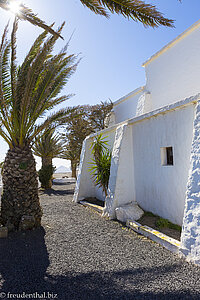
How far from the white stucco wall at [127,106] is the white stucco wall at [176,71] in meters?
1.08

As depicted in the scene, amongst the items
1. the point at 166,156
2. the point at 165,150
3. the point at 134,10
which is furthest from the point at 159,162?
the point at 134,10

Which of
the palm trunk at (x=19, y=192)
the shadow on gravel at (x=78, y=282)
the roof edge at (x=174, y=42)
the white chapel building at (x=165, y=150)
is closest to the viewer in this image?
the shadow on gravel at (x=78, y=282)

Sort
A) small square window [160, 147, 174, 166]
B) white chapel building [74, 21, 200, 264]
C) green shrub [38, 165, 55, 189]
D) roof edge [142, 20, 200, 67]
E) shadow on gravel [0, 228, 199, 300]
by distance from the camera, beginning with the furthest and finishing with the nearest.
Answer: green shrub [38, 165, 55, 189] → roof edge [142, 20, 200, 67] → small square window [160, 147, 174, 166] → white chapel building [74, 21, 200, 264] → shadow on gravel [0, 228, 199, 300]

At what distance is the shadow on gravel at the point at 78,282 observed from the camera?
9.43 ft

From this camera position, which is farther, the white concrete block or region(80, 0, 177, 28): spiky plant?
the white concrete block

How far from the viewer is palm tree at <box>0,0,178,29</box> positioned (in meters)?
4.02

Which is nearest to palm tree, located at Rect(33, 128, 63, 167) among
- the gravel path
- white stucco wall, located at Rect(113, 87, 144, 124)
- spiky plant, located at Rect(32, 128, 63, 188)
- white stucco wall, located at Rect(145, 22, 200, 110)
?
spiky plant, located at Rect(32, 128, 63, 188)

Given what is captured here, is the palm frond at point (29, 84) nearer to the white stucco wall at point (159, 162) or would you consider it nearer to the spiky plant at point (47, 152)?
the white stucco wall at point (159, 162)

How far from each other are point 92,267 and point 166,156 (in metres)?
3.32

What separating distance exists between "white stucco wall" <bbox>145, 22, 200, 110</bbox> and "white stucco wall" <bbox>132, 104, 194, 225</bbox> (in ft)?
10.7

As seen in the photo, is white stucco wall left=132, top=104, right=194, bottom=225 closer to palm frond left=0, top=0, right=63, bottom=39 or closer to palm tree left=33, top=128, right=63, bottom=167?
palm frond left=0, top=0, right=63, bottom=39

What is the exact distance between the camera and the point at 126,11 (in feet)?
14.2

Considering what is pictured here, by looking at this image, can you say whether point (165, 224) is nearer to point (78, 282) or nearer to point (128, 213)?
point (128, 213)

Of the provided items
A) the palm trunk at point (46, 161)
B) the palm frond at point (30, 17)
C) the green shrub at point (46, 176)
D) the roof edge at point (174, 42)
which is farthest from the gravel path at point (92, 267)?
Result: the palm trunk at point (46, 161)
